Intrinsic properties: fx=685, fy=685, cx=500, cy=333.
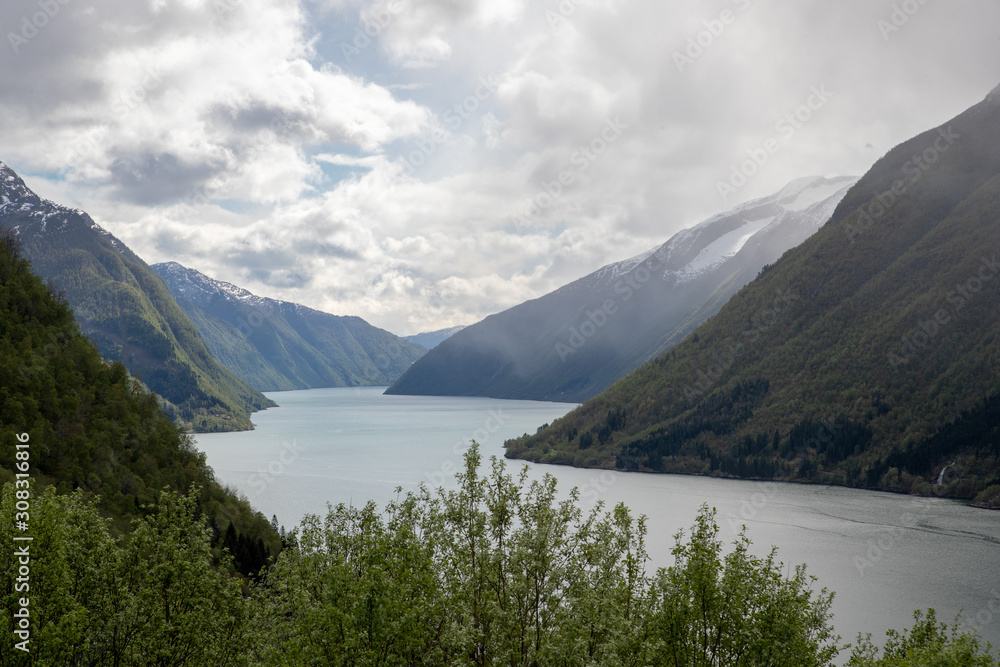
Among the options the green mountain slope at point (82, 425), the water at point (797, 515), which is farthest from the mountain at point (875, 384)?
the green mountain slope at point (82, 425)

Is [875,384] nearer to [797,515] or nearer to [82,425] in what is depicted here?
[797,515]

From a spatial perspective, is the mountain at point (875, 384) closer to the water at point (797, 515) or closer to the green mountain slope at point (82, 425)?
the water at point (797, 515)

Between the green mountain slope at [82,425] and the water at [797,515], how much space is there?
1888 centimetres

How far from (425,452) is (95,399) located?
95137 mm

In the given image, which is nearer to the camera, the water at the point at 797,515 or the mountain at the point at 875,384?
the water at the point at 797,515

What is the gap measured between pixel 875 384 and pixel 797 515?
2585 inches

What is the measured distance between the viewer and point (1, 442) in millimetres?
62969

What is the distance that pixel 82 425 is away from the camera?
77000 mm

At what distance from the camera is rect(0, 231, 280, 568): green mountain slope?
68.6m

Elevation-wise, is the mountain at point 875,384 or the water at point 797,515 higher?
the mountain at point 875,384

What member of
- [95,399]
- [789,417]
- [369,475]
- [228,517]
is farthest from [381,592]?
[789,417]

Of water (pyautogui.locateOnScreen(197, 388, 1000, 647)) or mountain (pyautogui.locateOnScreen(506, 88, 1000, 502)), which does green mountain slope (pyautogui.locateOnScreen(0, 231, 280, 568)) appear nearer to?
water (pyautogui.locateOnScreen(197, 388, 1000, 647))

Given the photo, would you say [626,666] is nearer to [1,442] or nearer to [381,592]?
[381,592]

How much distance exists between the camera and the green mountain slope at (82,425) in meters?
68.6
